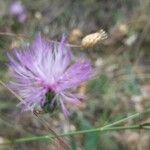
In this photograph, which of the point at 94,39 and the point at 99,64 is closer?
the point at 94,39

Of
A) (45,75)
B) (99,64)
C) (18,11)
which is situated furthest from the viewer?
(18,11)

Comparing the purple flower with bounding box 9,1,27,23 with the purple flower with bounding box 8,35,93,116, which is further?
the purple flower with bounding box 9,1,27,23

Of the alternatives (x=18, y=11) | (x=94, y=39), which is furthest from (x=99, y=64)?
(x=94, y=39)

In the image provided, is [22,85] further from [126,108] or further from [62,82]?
[126,108]

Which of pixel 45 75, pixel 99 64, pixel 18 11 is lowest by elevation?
pixel 45 75

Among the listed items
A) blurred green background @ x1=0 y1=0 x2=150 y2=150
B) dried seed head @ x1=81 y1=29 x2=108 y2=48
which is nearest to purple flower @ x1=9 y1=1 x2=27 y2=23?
blurred green background @ x1=0 y1=0 x2=150 y2=150

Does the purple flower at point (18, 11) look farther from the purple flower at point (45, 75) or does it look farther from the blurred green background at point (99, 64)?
the purple flower at point (45, 75)

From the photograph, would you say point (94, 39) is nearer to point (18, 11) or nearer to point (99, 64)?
point (99, 64)

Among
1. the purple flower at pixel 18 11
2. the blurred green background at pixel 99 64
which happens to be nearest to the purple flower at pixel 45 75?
the blurred green background at pixel 99 64

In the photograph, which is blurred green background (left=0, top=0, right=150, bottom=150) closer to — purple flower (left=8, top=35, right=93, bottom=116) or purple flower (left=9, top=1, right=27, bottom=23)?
purple flower (left=9, top=1, right=27, bottom=23)
